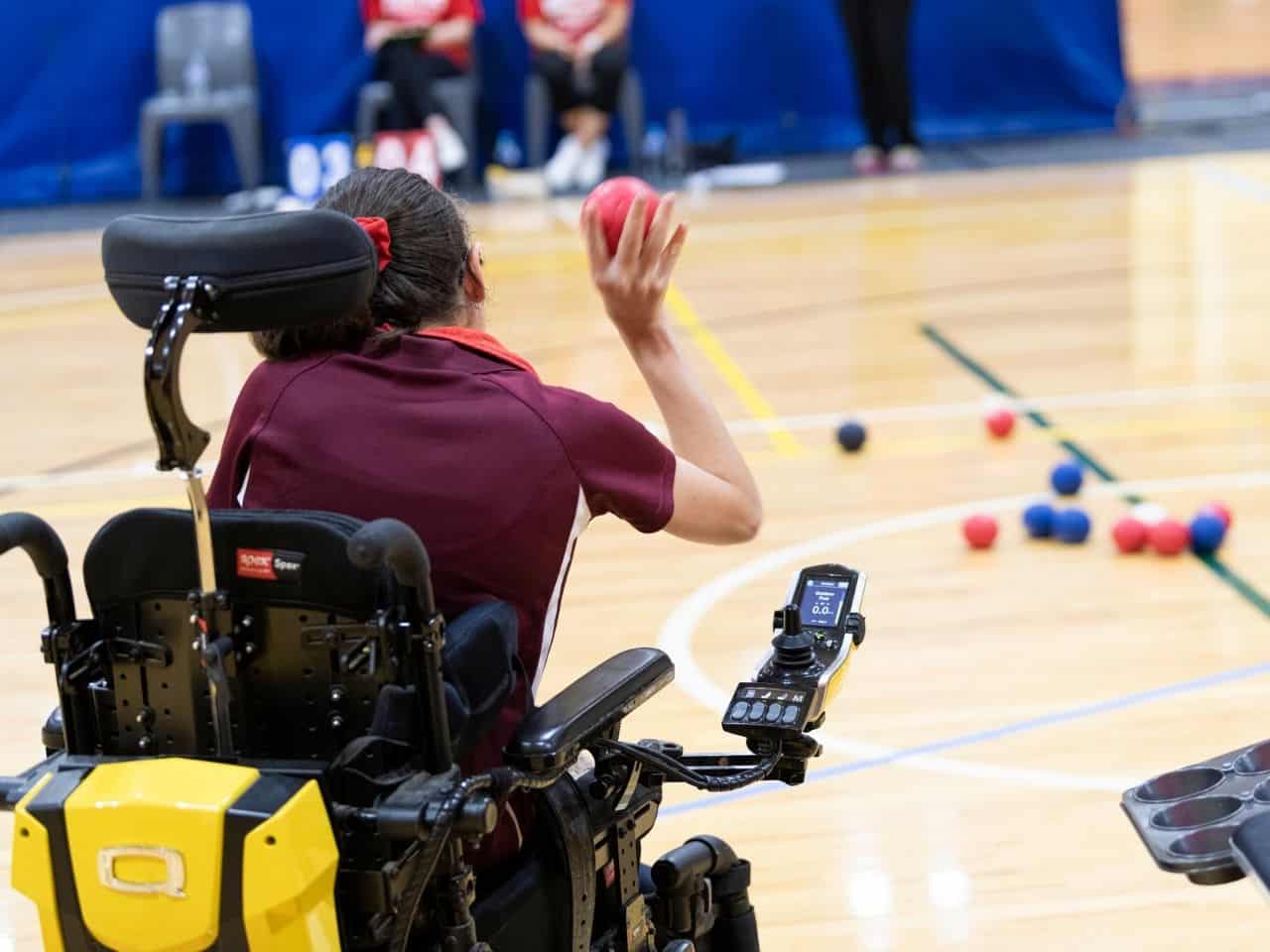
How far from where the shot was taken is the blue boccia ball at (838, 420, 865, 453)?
17.4 ft

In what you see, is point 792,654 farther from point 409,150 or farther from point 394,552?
point 409,150

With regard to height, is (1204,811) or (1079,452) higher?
(1204,811)

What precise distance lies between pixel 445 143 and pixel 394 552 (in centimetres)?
896

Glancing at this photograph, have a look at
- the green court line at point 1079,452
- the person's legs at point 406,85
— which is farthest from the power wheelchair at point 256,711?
the person's legs at point 406,85

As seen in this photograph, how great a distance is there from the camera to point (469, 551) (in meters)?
2.02

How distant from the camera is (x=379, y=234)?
79.5 inches

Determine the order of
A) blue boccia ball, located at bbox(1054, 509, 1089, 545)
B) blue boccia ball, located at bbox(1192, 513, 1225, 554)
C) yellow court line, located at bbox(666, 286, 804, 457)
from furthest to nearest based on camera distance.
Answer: yellow court line, located at bbox(666, 286, 804, 457)
blue boccia ball, located at bbox(1054, 509, 1089, 545)
blue boccia ball, located at bbox(1192, 513, 1225, 554)

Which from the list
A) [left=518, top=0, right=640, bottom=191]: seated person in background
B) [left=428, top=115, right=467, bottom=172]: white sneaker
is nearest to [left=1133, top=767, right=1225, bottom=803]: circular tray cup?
[left=428, top=115, right=467, bottom=172]: white sneaker

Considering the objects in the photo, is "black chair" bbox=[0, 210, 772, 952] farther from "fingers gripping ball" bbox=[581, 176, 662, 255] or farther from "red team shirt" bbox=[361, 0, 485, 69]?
"red team shirt" bbox=[361, 0, 485, 69]

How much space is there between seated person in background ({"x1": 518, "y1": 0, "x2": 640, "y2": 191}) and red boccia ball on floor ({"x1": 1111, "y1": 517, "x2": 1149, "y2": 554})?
6.85 metres

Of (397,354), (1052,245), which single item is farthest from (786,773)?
(1052,245)

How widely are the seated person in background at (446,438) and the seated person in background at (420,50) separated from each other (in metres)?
8.45

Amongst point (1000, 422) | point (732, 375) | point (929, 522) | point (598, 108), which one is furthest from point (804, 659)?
point (598, 108)

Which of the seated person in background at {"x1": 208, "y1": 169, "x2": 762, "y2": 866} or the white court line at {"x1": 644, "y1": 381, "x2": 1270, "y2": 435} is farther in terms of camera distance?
the white court line at {"x1": 644, "y1": 381, "x2": 1270, "y2": 435}
